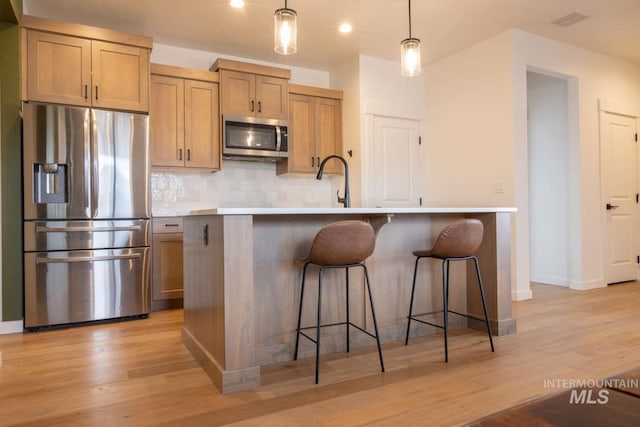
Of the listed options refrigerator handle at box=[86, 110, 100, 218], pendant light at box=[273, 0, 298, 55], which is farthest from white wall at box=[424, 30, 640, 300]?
refrigerator handle at box=[86, 110, 100, 218]

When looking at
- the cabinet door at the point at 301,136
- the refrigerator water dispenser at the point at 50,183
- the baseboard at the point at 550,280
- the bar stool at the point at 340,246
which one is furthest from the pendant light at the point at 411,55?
the baseboard at the point at 550,280

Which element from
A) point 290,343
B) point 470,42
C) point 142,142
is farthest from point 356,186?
point 290,343

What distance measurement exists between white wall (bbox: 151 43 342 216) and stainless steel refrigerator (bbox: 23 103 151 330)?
0.83 meters

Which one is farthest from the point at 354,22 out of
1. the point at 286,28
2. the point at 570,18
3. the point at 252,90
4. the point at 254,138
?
the point at 570,18

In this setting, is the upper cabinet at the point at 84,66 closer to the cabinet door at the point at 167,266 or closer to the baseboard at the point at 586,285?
the cabinet door at the point at 167,266

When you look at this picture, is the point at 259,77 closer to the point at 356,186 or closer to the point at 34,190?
the point at 356,186

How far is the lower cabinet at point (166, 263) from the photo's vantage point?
12.3 ft

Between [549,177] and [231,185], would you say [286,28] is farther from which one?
[549,177]

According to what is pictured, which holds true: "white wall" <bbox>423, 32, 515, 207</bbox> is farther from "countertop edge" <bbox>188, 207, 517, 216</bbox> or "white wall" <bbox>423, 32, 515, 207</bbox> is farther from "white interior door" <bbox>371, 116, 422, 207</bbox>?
"countertop edge" <bbox>188, 207, 517, 216</bbox>

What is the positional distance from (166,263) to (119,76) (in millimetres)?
1730

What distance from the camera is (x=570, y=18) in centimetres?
380

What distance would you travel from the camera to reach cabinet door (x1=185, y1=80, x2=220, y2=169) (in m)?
4.14

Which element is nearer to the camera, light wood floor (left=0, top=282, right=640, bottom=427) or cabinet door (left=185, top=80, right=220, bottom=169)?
light wood floor (left=0, top=282, right=640, bottom=427)

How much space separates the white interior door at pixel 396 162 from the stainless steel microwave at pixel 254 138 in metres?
1.14
